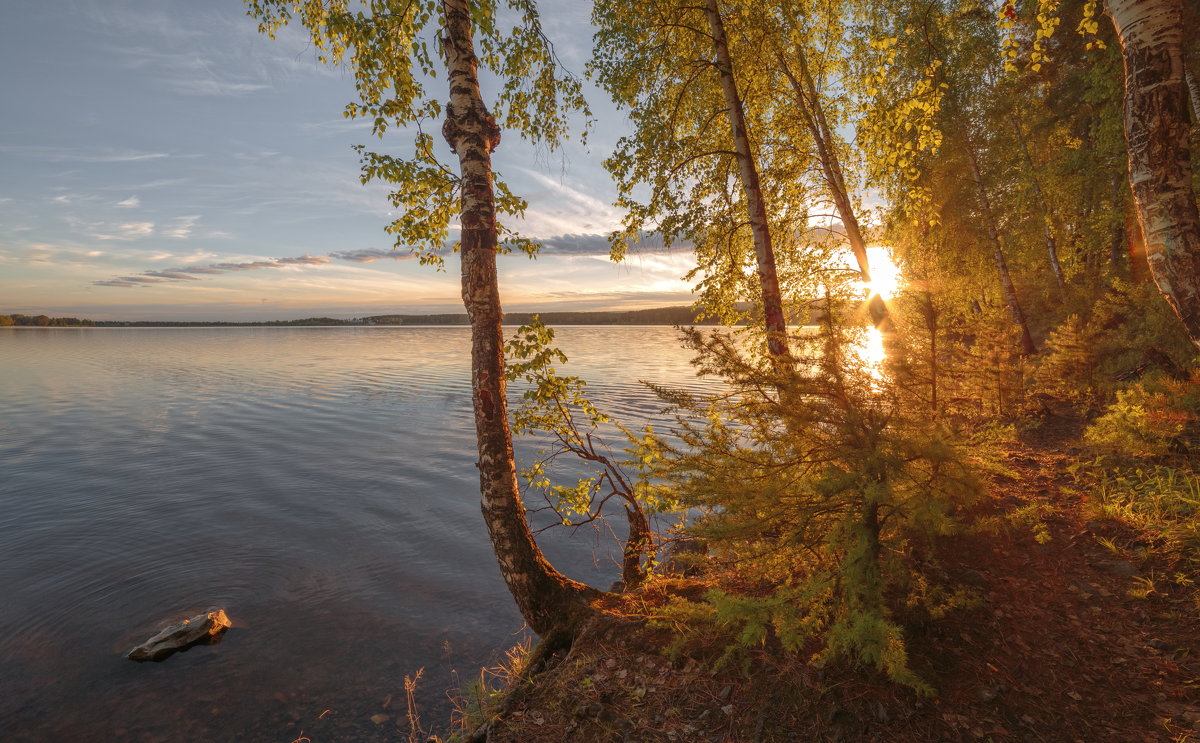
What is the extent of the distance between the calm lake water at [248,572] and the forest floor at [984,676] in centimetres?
349

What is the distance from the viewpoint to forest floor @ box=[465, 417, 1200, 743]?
10.6 ft

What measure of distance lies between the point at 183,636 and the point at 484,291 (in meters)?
7.59

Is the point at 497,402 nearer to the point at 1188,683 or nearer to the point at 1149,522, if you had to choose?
the point at 1188,683

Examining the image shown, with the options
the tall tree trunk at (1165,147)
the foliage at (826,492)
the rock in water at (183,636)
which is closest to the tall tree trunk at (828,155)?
the tall tree trunk at (1165,147)

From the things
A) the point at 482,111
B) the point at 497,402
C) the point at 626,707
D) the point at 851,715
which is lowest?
the point at 626,707

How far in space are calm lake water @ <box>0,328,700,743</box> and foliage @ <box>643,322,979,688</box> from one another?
5.31 m

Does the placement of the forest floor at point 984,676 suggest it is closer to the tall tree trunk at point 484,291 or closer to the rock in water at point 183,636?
the tall tree trunk at point 484,291

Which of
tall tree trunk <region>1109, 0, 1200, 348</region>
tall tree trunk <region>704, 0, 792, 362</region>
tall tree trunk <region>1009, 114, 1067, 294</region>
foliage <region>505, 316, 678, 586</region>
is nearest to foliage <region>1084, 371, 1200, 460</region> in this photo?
tall tree trunk <region>1109, 0, 1200, 348</region>

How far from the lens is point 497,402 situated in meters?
5.17

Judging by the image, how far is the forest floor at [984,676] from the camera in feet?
10.6

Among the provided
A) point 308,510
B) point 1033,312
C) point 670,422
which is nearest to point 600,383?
point 670,422

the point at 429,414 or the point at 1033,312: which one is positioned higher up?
the point at 1033,312

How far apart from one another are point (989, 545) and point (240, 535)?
1412 centimetres

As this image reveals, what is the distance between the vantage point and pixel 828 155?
11070 mm
